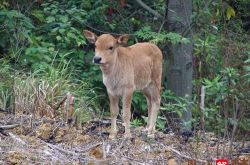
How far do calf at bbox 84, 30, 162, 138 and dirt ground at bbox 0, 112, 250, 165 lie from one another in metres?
0.35

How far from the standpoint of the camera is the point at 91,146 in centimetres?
844

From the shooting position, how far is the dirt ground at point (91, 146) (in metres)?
7.84

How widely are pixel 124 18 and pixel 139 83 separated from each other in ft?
15.5

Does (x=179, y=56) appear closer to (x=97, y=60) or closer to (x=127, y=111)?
(x=127, y=111)

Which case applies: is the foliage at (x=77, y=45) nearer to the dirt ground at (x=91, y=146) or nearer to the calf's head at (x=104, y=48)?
the dirt ground at (x=91, y=146)

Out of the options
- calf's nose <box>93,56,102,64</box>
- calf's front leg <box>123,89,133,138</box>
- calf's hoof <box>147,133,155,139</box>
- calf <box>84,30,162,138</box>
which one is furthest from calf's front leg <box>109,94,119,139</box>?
calf's nose <box>93,56,102,64</box>

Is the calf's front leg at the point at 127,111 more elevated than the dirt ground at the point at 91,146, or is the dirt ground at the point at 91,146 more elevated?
the calf's front leg at the point at 127,111

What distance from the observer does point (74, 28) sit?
1324 centimetres

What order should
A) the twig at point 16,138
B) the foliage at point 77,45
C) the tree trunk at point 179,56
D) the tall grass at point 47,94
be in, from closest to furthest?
the twig at point 16,138, the tall grass at point 47,94, the foliage at point 77,45, the tree trunk at point 179,56

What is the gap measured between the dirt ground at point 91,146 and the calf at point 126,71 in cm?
35

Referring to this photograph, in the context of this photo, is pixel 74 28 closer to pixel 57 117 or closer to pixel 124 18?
pixel 124 18

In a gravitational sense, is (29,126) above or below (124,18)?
below

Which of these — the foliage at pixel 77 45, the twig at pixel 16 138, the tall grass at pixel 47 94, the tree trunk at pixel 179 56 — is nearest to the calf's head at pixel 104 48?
the tall grass at pixel 47 94

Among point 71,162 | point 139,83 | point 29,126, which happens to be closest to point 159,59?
point 139,83
